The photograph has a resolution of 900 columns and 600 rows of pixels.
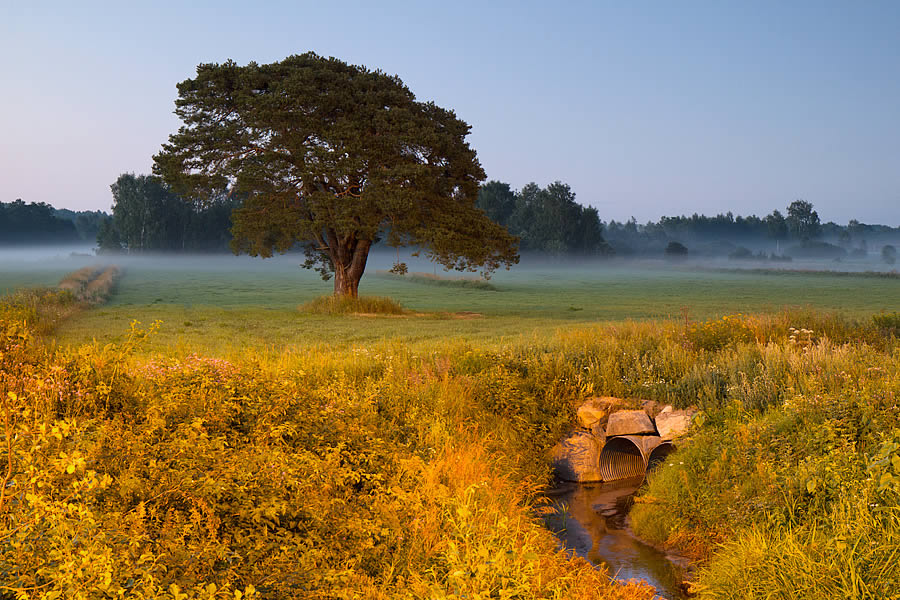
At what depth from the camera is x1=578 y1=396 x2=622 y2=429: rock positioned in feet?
37.1

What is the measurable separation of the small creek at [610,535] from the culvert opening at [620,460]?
0.17 meters

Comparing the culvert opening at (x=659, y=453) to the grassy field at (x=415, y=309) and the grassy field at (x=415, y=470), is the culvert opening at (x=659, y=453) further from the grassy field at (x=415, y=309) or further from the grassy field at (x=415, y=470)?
the grassy field at (x=415, y=309)

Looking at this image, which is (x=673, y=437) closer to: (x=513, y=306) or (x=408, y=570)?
(x=408, y=570)

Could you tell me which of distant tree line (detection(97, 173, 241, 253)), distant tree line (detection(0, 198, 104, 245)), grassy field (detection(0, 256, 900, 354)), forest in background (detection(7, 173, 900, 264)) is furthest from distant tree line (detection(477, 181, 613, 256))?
distant tree line (detection(0, 198, 104, 245))

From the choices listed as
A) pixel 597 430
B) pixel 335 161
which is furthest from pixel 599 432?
pixel 335 161

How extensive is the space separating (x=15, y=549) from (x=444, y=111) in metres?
27.4

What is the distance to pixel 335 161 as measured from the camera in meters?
26.8

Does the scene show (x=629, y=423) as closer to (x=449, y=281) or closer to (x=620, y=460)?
(x=620, y=460)

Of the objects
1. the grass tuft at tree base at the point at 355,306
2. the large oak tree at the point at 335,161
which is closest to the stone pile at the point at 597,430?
the large oak tree at the point at 335,161

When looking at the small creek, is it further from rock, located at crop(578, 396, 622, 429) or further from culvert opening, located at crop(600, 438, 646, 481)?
rock, located at crop(578, 396, 622, 429)

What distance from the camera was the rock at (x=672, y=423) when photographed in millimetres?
10578

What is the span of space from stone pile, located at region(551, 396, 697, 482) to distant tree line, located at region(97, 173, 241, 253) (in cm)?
9465

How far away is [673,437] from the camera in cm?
1065

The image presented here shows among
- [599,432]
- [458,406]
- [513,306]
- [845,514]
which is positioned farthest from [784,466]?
[513,306]
